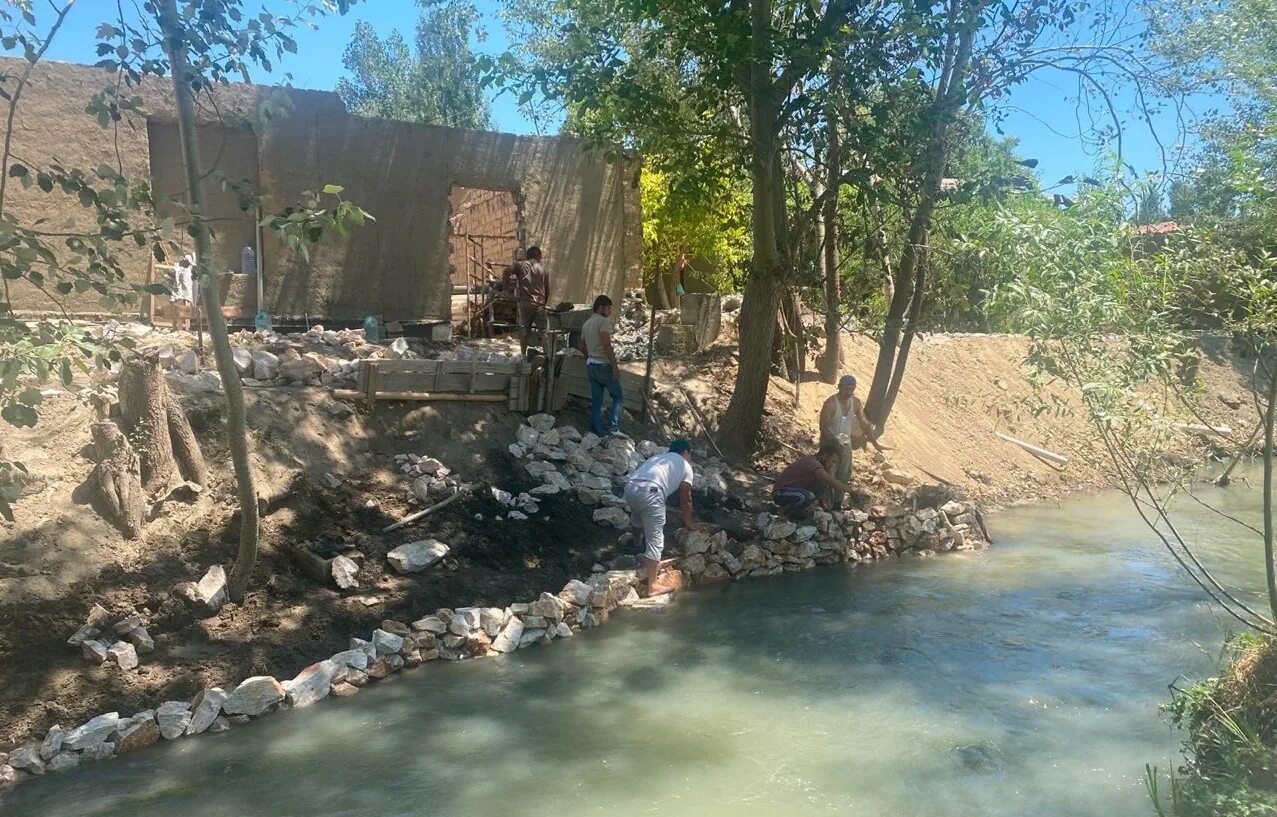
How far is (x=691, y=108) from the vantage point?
12.3 meters

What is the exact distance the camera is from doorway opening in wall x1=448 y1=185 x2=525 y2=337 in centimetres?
1462

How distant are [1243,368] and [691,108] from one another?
18.4 meters

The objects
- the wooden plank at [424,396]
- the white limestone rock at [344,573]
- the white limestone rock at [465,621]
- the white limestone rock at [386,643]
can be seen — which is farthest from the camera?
the wooden plank at [424,396]

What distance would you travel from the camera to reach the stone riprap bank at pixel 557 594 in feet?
20.9

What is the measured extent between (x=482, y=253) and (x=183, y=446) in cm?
847

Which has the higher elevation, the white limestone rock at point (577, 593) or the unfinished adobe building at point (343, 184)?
the unfinished adobe building at point (343, 184)

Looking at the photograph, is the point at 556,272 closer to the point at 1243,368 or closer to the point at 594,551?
the point at 594,551

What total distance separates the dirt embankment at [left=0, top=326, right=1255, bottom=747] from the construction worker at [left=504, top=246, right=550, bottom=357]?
1.32 meters

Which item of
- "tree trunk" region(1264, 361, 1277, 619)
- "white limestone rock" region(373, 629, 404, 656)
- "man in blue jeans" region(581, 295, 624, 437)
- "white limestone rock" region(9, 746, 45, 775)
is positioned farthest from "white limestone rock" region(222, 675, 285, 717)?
"tree trunk" region(1264, 361, 1277, 619)

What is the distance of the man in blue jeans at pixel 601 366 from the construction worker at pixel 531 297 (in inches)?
33.9

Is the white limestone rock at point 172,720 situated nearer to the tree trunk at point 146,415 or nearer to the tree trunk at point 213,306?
the tree trunk at point 213,306

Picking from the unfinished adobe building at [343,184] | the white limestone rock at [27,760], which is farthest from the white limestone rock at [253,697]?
the unfinished adobe building at [343,184]

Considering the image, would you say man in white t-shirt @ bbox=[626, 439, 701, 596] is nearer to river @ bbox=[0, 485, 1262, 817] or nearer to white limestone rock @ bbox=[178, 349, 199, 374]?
river @ bbox=[0, 485, 1262, 817]

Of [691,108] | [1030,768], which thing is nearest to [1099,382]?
[1030,768]
